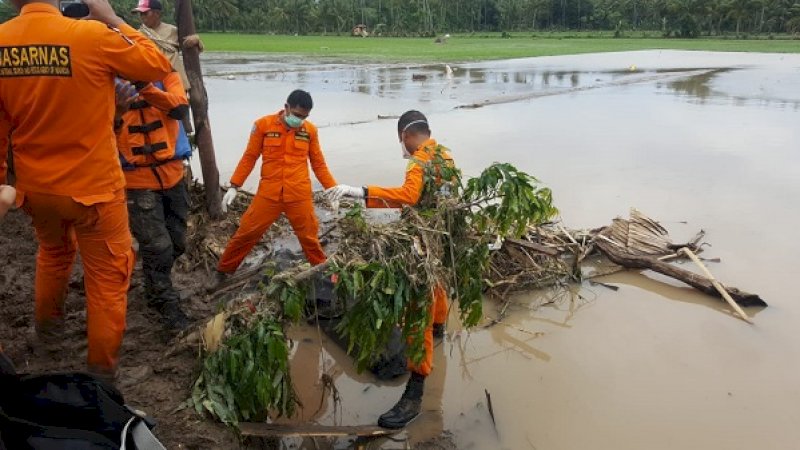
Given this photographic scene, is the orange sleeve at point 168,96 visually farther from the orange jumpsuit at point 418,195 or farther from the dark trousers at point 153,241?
the orange jumpsuit at point 418,195

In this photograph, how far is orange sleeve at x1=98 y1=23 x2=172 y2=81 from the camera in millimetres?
2812

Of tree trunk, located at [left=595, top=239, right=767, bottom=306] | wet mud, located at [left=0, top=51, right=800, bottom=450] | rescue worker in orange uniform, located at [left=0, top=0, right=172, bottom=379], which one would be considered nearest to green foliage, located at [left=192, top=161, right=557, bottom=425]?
wet mud, located at [left=0, top=51, right=800, bottom=450]

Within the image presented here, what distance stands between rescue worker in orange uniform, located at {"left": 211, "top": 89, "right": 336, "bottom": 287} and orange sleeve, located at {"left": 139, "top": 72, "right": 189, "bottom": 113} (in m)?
1.24

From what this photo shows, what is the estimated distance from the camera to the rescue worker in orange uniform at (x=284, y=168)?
518 cm

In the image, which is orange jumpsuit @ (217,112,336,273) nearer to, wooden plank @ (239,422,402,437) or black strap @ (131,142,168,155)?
black strap @ (131,142,168,155)

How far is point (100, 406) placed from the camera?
2.29 meters

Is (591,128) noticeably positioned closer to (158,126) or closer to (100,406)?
(158,126)

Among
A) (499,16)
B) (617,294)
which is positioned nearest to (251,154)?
(617,294)

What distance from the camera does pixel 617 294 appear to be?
5828 millimetres

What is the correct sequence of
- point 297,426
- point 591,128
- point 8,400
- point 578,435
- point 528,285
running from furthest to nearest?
point 591,128
point 528,285
point 578,435
point 297,426
point 8,400

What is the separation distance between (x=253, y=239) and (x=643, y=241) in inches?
161

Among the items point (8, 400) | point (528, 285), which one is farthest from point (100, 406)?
point (528, 285)

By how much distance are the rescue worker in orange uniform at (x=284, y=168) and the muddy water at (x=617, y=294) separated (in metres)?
1.05

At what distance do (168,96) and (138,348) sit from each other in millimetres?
1590
